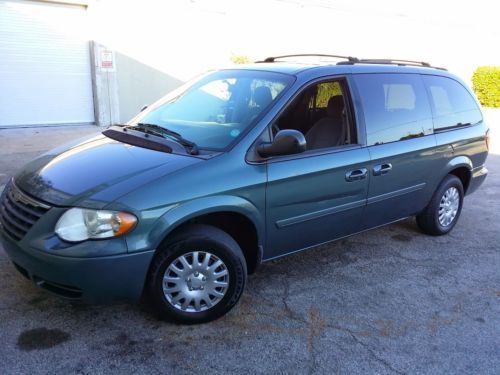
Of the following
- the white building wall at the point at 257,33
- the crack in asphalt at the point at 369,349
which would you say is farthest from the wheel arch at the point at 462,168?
the white building wall at the point at 257,33

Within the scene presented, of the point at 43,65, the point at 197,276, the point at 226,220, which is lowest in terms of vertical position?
the point at 197,276

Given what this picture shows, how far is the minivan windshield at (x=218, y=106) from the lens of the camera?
344 centimetres

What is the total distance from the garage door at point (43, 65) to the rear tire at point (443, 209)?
844 centimetres

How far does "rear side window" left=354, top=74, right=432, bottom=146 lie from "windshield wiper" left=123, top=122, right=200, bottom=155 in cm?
149

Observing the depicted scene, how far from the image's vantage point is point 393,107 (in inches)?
164

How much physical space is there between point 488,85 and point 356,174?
58.0ft

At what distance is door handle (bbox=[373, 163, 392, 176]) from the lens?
→ 3914 millimetres

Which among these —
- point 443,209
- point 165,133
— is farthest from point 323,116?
point 443,209

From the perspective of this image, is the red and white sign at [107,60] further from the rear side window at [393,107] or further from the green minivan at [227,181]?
the rear side window at [393,107]

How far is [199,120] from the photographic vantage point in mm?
3734

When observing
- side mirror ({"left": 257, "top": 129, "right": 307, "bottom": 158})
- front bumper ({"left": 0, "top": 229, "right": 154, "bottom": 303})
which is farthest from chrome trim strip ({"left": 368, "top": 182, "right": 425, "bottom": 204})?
front bumper ({"left": 0, "top": 229, "right": 154, "bottom": 303})

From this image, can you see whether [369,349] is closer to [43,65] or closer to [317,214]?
[317,214]

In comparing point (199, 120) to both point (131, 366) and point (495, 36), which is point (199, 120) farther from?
point (495, 36)

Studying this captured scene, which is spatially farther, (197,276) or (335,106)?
(335,106)
